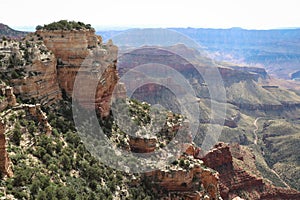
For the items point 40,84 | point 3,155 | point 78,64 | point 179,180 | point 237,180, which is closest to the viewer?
point 3,155

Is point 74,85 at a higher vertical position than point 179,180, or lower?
higher

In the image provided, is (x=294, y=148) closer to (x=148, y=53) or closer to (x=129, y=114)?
(x=129, y=114)

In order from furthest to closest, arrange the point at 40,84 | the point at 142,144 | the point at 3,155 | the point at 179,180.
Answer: the point at 142,144
the point at 179,180
the point at 40,84
the point at 3,155

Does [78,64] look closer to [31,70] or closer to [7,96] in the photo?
[31,70]

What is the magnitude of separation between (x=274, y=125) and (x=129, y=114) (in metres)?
120

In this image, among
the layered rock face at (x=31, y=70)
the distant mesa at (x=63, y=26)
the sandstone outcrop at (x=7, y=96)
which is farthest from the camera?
the distant mesa at (x=63, y=26)

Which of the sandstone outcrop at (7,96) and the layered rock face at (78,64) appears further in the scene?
the layered rock face at (78,64)

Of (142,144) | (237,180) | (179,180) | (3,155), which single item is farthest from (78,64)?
(237,180)

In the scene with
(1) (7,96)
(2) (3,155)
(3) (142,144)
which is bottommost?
(3) (142,144)

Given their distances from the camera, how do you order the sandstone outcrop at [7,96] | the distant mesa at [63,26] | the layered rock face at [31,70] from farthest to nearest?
1. the distant mesa at [63,26]
2. the layered rock face at [31,70]
3. the sandstone outcrop at [7,96]

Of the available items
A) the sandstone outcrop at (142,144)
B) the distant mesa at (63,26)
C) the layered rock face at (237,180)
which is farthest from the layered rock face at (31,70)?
the layered rock face at (237,180)

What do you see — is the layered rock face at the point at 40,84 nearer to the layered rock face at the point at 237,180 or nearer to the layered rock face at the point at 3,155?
the layered rock face at the point at 3,155

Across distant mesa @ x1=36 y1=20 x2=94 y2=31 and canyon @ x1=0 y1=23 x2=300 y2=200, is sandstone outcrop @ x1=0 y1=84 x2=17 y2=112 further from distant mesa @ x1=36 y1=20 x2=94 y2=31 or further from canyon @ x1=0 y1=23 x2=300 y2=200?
distant mesa @ x1=36 y1=20 x2=94 y2=31

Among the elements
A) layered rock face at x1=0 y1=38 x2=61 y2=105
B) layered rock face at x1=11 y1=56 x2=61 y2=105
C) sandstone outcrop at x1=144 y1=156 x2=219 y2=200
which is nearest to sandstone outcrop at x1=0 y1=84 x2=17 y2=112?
layered rock face at x1=0 y1=38 x2=61 y2=105
